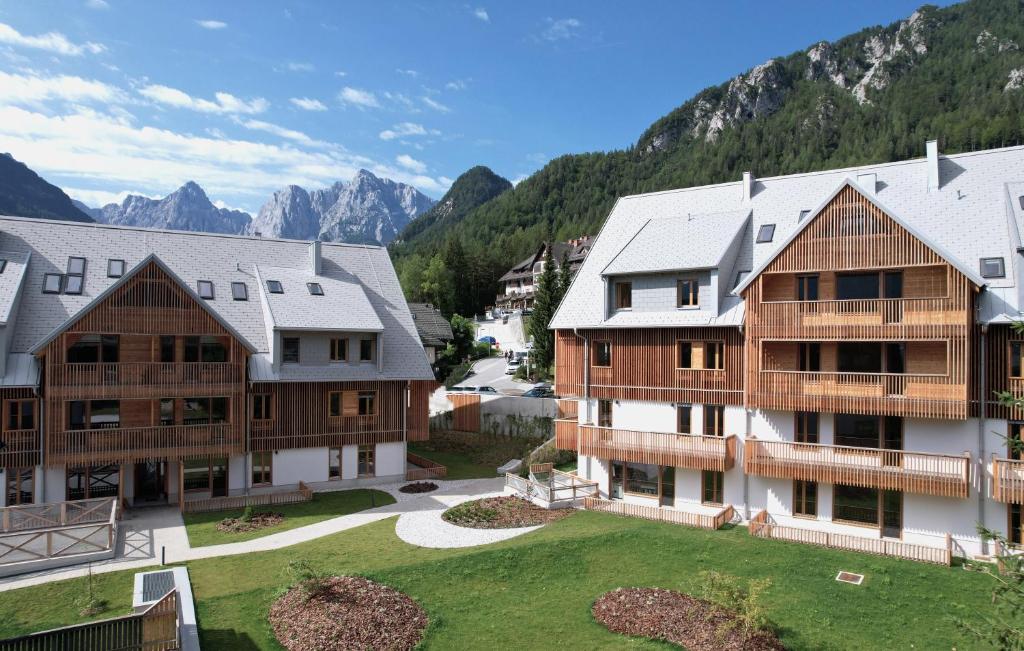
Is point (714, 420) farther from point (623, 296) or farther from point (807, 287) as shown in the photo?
point (623, 296)

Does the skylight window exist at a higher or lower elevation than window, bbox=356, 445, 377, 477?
higher

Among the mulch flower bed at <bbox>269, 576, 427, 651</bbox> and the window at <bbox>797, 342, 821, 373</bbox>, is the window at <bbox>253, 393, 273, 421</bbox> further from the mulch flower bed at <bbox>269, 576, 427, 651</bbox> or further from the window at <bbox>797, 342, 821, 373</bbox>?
the window at <bbox>797, 342, 821, 373</bbox>

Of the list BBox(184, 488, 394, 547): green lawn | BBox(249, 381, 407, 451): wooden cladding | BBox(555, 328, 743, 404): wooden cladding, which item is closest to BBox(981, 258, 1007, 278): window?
BBox(555, 328, 743, 404): wooden cladding

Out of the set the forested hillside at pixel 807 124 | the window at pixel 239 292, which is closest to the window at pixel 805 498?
the window at pixel 239 292

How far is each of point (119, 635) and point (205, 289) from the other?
21.0 metres

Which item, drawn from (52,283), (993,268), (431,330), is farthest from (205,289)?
(431,330)

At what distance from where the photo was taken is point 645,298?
2692 cm

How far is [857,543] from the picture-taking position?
2019 centimetres

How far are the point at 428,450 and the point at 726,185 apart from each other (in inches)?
915

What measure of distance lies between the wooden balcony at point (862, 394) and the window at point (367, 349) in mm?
17992

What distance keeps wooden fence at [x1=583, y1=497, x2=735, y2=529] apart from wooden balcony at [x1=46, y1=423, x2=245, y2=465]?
1585cm

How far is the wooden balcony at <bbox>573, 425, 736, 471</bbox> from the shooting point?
23.9m

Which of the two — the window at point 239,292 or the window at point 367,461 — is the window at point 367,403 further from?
the window at point 239,292

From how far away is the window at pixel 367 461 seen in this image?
31562mm
